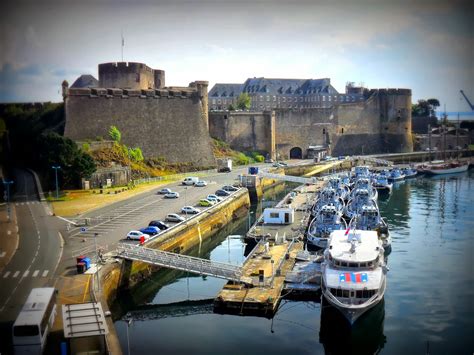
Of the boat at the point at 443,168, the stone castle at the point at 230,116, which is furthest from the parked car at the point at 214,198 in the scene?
the boat at the point at 443,168

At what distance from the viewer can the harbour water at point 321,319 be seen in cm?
1462

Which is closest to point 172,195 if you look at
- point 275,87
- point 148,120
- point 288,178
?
point 288,178

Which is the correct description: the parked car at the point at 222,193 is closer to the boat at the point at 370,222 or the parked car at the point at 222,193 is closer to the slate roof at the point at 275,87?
the boat at the point at 370,222

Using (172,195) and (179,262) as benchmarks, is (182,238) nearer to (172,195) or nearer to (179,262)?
(179,262)

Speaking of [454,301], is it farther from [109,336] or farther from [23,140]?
[23,140]

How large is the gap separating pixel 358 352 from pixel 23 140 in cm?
2658

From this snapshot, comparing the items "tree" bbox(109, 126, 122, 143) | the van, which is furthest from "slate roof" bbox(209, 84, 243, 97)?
the van

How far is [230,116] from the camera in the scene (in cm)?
4884

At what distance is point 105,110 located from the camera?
37969mm

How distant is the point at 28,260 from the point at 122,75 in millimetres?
25690

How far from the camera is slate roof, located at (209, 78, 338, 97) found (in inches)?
2478

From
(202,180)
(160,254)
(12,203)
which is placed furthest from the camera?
(202,180)

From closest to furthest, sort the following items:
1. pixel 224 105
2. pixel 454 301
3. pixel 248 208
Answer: pixel 454 301 < pixel 248 208 < pixel 224 105

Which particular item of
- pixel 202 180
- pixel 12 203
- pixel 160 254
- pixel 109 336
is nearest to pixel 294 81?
pixel 202 180
